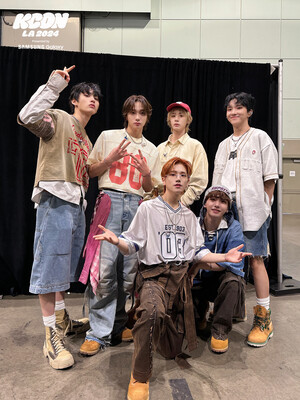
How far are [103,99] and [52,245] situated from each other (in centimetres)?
202

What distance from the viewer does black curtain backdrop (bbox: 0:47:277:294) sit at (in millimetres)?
3252

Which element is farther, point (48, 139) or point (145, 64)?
point (145, 64)

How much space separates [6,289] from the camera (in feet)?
10.7

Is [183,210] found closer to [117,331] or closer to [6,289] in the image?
[117,331]

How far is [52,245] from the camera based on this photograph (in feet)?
6.27

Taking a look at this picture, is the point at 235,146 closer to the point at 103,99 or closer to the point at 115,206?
the point at 115,206

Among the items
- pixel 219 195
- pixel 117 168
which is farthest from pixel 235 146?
pixel 117 168

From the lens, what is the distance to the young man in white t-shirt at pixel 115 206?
2.06 meters

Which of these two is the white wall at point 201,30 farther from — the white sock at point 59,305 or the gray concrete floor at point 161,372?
the gray concrete floor at point 161,372

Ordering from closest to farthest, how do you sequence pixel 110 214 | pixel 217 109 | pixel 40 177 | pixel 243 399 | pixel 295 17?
pixel 243 399
pixel 40 177
pixel 110 214
pixel 217 109
pixel 295 17

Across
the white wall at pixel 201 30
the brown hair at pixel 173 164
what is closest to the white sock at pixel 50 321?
the brown hair at pixel 173 164

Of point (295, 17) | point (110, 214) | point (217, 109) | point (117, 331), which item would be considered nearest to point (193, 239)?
point (110, 214)

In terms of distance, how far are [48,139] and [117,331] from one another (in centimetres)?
138

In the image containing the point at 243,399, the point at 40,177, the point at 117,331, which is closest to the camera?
the point at 243,399
